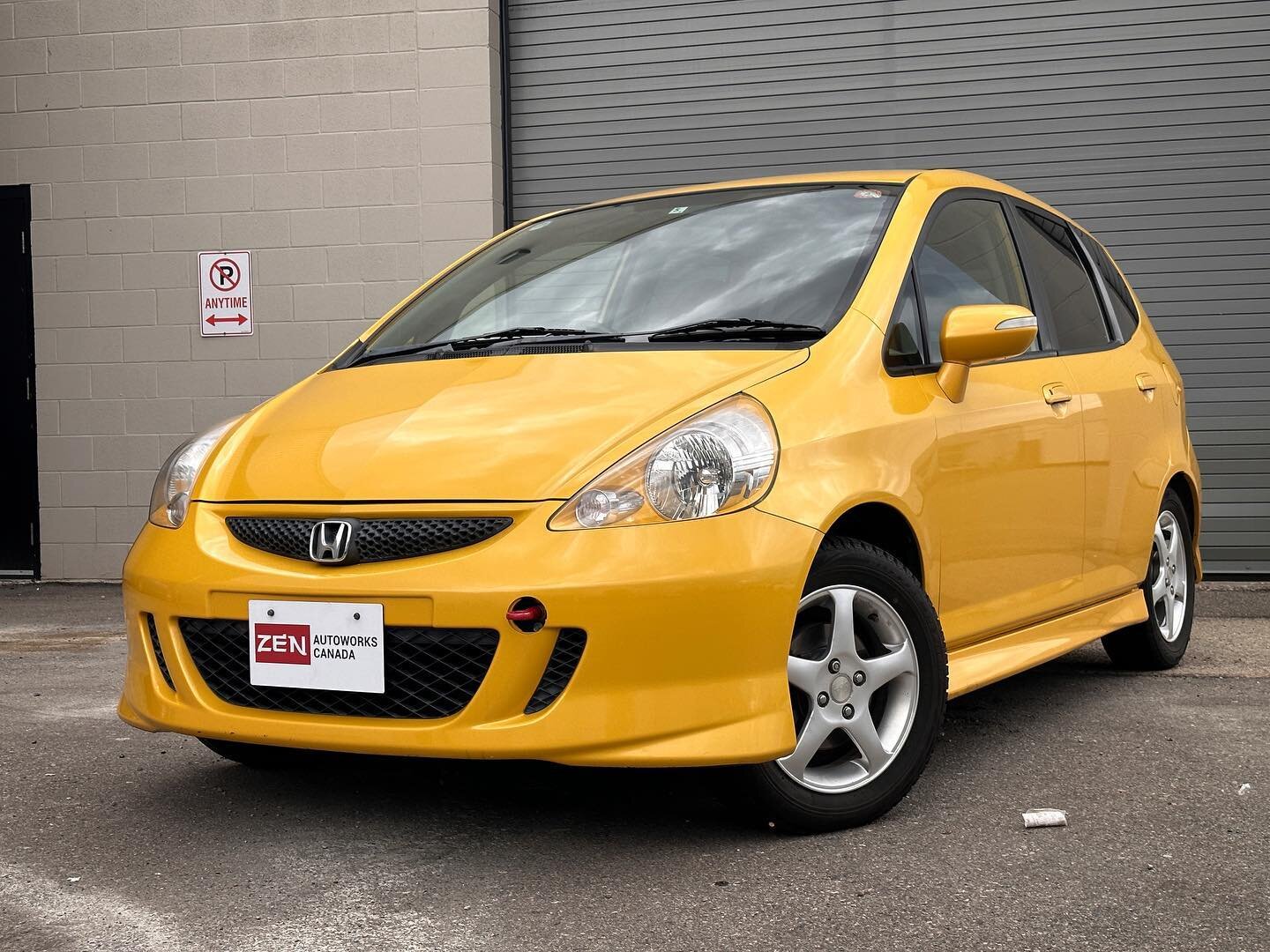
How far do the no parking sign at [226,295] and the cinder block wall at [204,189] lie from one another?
0.07m

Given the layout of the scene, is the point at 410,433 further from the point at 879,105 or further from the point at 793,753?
the point at 879,105

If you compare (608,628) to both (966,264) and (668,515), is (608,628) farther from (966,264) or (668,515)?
(966,264)

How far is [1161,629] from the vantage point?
17.5 ft

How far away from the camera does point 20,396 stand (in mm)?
9812

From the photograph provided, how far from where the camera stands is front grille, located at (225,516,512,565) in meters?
3.03

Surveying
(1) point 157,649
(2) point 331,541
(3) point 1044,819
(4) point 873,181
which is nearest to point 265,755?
(1) point 157,649

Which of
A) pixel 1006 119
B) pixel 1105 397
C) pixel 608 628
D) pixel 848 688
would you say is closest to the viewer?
pixel 608 628

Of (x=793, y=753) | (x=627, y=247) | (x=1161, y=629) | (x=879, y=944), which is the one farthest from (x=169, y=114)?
(x=879, y=944)

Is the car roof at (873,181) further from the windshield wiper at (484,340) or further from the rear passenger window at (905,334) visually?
the windshield wiper at (484,340)

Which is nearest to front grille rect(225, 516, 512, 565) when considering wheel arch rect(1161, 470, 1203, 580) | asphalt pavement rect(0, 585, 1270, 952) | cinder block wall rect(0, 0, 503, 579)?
asphalt pavement rect(0, 585, 1270, 952)

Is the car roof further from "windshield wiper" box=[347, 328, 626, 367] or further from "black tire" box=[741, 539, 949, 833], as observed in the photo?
"black tire" box=[741, 539, 949, 833]

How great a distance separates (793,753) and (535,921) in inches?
27.7

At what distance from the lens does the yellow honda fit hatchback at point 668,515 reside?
297 cm

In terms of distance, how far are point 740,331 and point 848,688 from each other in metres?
0.90
